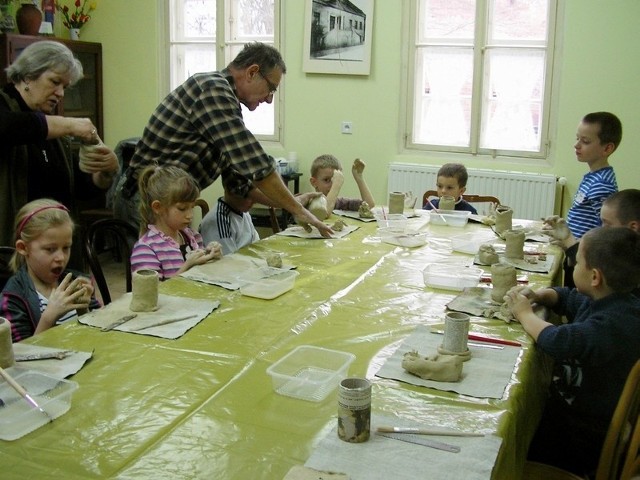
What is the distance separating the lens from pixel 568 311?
2.07m

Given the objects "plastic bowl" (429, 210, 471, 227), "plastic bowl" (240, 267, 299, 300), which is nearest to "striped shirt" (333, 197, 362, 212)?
"plastic bowl" (429, 210, 471, 227)

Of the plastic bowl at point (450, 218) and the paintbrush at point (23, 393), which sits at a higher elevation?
the plastic bowl at point (450, 218)

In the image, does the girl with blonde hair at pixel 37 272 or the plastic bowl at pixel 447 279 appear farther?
the plastic bowl at pixel 447 279

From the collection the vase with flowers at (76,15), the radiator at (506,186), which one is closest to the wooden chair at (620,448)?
the radiator at (506,186)

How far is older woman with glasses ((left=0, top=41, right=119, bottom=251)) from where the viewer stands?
2.41 meters

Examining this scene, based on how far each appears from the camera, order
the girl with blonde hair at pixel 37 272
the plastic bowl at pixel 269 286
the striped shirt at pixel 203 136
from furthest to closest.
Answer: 1. the striped shirt at pixel 203 136
2. the plastic bowl at pixel 269 286
3. the girl with blonde hair at pixel 37 272

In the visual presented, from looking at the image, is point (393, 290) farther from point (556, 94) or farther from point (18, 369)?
point (556, 94)

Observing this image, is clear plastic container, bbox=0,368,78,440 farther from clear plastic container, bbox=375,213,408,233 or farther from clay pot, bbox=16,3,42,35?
clay pot, bbox=16,3,42,35

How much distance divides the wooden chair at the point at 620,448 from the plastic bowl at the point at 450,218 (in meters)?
1.75

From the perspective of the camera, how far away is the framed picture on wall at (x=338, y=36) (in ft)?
17.1

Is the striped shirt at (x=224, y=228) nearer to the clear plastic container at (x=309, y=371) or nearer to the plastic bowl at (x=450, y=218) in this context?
the plastic bowl at (x=450, y=218)

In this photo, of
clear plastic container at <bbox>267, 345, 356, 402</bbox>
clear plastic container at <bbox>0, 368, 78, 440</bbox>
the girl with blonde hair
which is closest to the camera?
clear plastic container at <bbox>0, 368, 78, 440</bbox>

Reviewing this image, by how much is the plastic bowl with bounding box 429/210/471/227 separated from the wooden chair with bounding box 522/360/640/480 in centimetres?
175

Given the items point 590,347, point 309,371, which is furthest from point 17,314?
point 590,347
